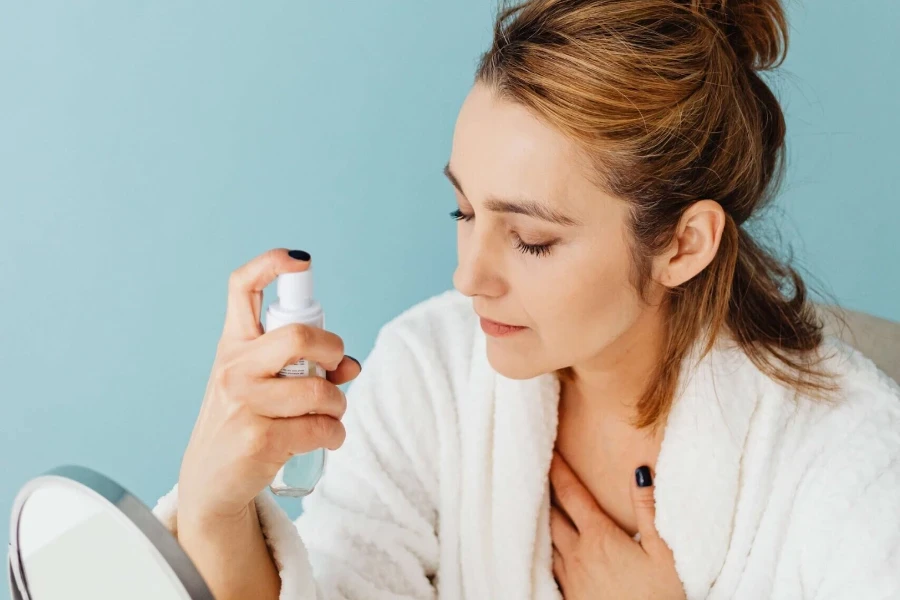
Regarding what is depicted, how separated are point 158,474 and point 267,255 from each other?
115 cm

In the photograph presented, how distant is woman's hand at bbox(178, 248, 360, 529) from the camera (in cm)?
72

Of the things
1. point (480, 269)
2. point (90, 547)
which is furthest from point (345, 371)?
point (90, 547)

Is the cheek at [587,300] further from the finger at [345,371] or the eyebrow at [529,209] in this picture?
the finger at [345,371]

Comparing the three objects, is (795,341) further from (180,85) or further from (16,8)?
(16,8)

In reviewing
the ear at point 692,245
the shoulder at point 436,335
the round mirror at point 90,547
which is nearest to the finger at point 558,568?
the shoulder at point 436,335

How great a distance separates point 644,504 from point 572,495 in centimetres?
10

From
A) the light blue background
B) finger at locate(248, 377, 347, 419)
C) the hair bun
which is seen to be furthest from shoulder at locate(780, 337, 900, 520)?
finger at locate(248, 377, 347, 419)

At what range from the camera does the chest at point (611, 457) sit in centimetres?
121

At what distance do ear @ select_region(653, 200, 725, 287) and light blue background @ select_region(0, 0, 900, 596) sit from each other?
23.9 inches

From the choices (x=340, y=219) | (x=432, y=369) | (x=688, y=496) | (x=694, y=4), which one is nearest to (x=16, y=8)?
(x=340, y=219)

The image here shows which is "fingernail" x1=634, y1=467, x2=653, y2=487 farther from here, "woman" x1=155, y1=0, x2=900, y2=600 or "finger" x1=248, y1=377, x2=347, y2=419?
"finger" x1=248, y1=377, x2=347, y2=419

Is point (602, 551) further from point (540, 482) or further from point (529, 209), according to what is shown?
point (529, 209)

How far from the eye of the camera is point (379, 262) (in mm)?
1629

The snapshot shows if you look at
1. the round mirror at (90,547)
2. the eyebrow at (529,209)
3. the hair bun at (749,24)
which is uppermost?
the hair bun at (749,24)
